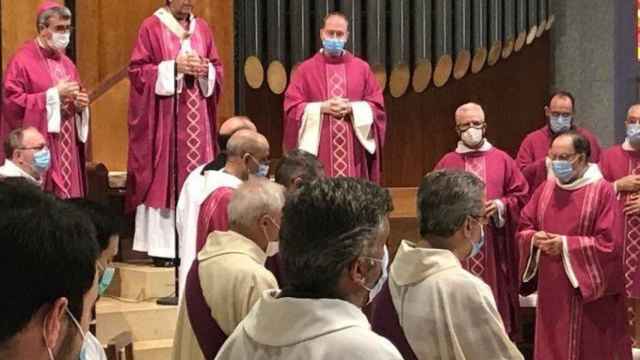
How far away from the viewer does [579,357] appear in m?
6.11

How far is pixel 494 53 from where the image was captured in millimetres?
9039

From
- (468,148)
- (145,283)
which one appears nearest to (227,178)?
(145,283)

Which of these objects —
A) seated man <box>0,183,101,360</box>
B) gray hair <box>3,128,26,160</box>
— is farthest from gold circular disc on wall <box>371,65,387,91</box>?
seated man <box>0,183,101,360</box>

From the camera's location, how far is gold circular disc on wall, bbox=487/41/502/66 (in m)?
8.98

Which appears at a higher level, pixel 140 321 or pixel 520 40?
pixel 520 40

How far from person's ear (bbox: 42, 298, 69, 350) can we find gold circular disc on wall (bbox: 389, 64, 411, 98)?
7399 mm

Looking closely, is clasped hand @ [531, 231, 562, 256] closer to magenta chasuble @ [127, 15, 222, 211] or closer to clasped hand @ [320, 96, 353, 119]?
clasped hand @ [320, 96, 353, 119]

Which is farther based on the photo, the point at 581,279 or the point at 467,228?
the point at 581,279

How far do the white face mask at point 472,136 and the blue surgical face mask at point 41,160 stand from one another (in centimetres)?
267

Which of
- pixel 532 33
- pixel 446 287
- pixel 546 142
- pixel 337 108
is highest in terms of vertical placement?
pixel 532 33

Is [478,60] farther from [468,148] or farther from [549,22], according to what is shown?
[468,148]

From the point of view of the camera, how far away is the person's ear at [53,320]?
1.47 metres

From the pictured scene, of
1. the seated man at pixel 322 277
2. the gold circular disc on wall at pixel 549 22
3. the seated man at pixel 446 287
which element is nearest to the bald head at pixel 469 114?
the gold circular disc on wall at pixel 549 22

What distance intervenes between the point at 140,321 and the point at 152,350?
10.3 inches
